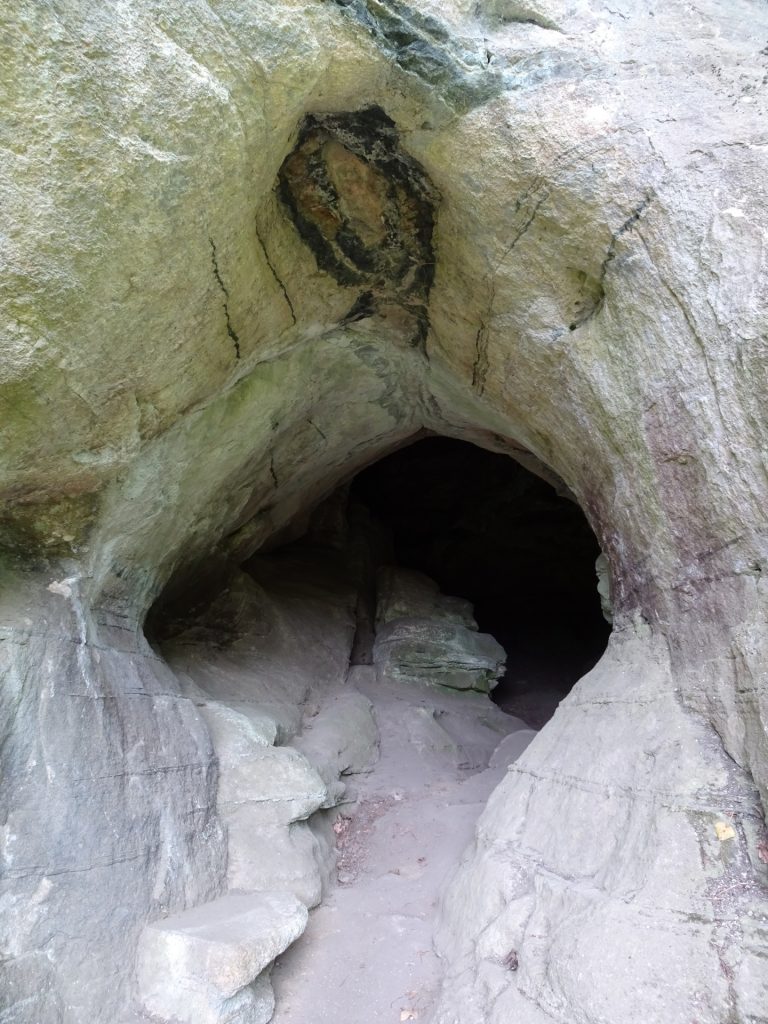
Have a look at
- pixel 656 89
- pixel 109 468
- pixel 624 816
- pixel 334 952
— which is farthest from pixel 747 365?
pixel 334 952

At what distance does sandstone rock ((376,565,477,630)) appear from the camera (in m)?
10.1

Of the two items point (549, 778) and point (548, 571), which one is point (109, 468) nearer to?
point (549, 778)

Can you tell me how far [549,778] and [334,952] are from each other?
1793mm

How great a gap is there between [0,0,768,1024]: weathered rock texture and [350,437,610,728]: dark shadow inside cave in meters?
7.47

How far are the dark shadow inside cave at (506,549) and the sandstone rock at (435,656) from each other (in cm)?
245

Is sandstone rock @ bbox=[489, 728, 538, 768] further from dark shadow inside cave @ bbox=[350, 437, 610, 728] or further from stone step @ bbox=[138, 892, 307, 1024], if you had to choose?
stone step @ bbox=[138, 892, 307, 1024]

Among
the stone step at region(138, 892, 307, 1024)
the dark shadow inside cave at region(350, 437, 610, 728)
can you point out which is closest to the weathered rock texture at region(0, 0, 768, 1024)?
the stone step at region(138, 892, 307, 1024)

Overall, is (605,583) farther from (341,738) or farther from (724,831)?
(341,738)

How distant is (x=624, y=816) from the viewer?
368 cm

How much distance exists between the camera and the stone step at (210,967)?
359 cm

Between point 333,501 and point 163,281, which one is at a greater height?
point 163,281

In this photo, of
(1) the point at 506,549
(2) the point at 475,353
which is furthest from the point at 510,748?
(1) the point at 506,549

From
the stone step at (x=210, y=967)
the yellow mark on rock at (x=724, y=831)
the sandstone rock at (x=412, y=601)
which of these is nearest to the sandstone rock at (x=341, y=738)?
the stone step at (x=210, y=967)

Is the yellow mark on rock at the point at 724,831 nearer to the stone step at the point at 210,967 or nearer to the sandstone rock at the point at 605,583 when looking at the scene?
the stone step at the point at 210,967
